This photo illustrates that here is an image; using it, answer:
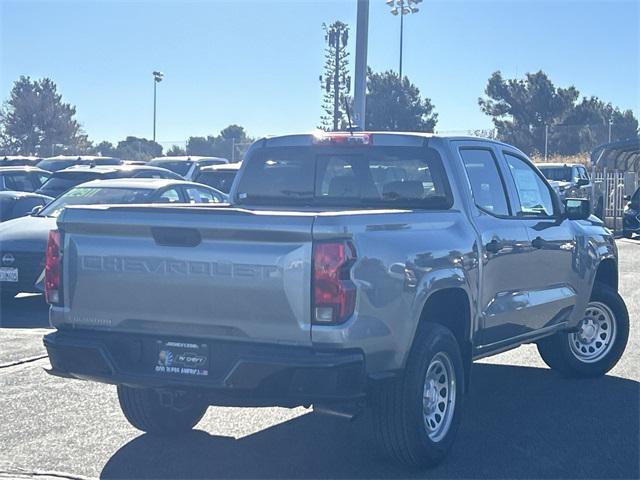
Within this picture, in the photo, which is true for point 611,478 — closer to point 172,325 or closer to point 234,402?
point 234,402

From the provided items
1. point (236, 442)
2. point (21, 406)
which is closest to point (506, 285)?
point (236, 442)

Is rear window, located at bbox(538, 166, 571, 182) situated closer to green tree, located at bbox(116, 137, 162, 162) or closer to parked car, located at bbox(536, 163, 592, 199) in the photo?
parked car, located at bbox(536, 163, 592, 199)

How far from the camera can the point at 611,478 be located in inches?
231

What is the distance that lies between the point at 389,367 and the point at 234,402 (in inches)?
33.5

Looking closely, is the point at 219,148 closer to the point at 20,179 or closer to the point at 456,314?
the point at 20,179

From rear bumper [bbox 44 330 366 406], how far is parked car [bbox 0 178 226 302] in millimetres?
4796

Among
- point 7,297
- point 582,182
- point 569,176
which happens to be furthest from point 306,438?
point 569,176

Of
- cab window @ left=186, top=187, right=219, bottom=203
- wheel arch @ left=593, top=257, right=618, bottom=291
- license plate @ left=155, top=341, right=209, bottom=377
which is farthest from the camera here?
cab window @ left=186, top=187, right=219, bottom=203

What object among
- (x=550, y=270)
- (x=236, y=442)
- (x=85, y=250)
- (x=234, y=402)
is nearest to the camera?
(x=234, y=402)

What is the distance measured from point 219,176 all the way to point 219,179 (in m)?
0.06

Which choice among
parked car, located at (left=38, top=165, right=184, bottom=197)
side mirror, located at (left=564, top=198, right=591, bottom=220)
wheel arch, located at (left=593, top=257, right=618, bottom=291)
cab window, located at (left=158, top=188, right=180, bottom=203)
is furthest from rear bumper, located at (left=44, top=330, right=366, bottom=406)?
parked car, located at (left=38, top=165, right=184, bottom=197)

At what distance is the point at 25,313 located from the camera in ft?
39.0

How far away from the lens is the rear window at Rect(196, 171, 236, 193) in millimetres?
19703

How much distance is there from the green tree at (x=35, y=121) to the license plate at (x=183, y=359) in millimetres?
56722
